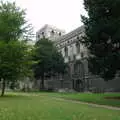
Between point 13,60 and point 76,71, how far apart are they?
3731 centimetres

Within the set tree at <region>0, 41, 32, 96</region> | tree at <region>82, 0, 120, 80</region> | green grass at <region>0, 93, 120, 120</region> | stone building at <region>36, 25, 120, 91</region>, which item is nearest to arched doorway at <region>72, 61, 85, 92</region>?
stone building at <region>36, 25, 120, 91</region>

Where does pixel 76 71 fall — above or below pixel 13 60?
above

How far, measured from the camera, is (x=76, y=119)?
1223cm

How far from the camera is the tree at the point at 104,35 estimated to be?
28906mm

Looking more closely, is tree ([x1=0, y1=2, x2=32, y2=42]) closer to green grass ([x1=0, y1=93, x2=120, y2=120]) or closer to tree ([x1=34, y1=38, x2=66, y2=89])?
green grass ([x1=0, y1=93, x2=120, y2=120])

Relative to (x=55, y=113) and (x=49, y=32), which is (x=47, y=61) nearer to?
(x=49, y=32)

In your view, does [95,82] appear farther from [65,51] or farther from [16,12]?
[16,12]

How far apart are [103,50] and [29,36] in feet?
43.5

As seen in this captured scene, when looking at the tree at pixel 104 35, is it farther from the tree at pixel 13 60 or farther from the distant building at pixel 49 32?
the distant building at pixel 49 32

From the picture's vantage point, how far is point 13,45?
36406 mm

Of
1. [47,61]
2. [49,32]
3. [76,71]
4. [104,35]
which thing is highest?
[49,32]

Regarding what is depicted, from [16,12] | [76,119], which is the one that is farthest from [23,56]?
[76,119]

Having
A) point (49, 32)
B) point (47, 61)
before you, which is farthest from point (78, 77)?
point (49, 32)

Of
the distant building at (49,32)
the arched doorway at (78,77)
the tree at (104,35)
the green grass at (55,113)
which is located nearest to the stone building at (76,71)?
the arched doorway at (78,77)
